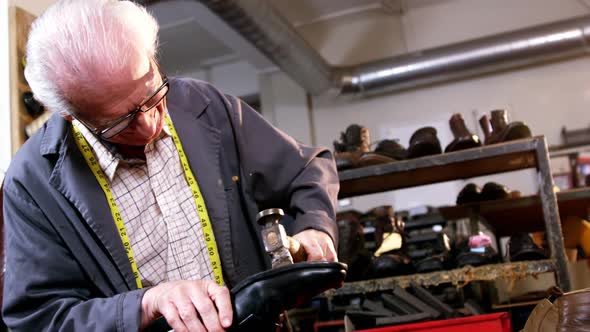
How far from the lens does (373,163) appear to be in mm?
3066

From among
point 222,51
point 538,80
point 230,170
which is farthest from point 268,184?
point 222,51

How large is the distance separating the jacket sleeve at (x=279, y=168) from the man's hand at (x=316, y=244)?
130 mm

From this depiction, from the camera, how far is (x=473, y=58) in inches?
280

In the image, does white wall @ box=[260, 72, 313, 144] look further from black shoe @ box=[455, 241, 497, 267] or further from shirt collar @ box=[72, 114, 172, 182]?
shirt collar @ box=[72, 114, 172, 182]

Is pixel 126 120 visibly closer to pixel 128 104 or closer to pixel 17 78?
pixel 128 104

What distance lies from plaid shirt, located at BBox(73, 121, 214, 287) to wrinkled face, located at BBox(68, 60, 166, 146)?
0.11m

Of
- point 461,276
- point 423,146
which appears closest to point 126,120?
point 461,276

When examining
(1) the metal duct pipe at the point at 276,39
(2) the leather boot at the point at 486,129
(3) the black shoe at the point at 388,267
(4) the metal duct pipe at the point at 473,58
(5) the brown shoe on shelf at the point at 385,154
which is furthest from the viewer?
(4) the metal duct pipe at the point at 473,58

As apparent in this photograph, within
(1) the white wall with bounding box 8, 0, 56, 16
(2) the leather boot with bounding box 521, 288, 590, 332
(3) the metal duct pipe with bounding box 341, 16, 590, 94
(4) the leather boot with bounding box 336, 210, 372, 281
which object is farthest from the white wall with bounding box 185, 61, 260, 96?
(2) the leather boot with bounding box 521, 288, 590, 332

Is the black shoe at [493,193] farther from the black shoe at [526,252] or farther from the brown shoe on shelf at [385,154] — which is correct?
the black shoe at [526,252]

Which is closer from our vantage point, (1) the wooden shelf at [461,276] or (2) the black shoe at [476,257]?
(1) the wooden shelf at [461,276]

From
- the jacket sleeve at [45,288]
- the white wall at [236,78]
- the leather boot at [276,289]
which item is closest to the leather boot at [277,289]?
the leather boot at [276,289]

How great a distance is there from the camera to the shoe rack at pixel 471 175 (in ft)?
8.50

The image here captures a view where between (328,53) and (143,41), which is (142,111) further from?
(328,53)
